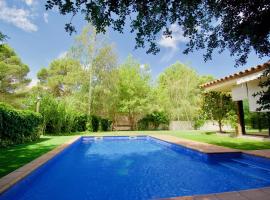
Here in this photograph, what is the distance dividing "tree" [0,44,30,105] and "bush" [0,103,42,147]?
17.0 meters

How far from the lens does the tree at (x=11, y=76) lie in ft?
92.9

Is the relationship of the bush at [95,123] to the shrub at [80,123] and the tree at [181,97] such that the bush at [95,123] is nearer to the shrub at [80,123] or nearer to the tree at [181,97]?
the shrub at [80,123]

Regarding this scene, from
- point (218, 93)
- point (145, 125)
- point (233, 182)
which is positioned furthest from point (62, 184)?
point (145, 125)

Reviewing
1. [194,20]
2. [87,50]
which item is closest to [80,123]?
[87,50]

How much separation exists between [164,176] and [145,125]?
21105mm

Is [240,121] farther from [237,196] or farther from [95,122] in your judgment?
[95,122]

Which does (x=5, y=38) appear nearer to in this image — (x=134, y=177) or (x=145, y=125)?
(x=134, y=177)

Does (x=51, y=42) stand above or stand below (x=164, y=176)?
above

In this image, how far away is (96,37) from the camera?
2316cm

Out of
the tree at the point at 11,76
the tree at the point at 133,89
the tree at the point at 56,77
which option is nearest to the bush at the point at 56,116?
the tree at the point at 133,89

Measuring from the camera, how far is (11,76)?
2964 cm

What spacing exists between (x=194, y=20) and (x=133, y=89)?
21233 mm

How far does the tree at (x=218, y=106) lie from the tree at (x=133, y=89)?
9.66 metres

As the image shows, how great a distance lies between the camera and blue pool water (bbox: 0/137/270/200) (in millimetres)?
5074
